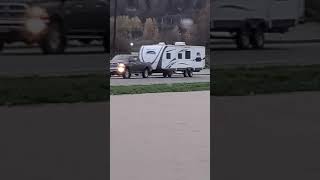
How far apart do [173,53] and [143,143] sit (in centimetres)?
521

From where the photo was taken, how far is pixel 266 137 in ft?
8.87

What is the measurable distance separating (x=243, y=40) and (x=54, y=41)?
0.79 metres

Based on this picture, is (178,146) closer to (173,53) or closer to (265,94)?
(265,94)

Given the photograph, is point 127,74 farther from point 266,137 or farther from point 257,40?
point 257,40

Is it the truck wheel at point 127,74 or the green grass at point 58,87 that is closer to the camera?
the green grass at point 58,87

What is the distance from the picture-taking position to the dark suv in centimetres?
222

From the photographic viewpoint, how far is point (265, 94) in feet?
8.71

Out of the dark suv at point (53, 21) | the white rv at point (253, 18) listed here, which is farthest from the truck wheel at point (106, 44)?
the white rv at point (253, 18)

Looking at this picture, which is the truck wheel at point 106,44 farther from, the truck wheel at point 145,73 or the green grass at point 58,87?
the truck wheel at point 145,73

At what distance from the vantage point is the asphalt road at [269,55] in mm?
2371

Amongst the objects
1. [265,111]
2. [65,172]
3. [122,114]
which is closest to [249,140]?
[265,111]

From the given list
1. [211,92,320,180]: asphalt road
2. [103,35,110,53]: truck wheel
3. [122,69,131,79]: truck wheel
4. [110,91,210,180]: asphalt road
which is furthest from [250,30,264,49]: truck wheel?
[122,69,131,79]: truck wheel

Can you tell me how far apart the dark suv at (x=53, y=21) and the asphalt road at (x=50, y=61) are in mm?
47

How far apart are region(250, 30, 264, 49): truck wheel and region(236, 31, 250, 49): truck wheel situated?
3 centimetres
